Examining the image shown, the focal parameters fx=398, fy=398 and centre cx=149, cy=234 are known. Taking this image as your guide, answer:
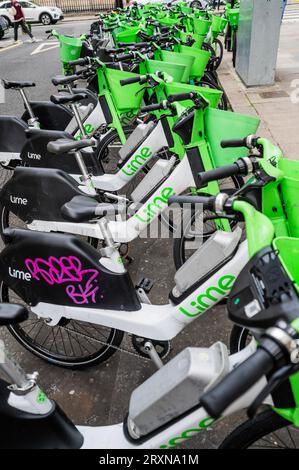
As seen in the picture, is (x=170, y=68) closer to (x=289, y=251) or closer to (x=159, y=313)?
(x=159, y=313)

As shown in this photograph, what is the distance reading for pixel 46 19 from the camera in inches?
885

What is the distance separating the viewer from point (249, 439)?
1535 mm

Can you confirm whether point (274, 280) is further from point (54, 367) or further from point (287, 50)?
point (287, 50)

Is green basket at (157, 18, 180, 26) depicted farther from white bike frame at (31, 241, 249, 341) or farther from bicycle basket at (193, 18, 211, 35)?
white bike frame at (31, 241, 249, 341)

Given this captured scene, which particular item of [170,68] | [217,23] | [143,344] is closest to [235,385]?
[143,344]

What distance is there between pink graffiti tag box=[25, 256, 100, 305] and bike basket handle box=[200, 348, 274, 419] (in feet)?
4.40

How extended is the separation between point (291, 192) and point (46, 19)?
24717 mm

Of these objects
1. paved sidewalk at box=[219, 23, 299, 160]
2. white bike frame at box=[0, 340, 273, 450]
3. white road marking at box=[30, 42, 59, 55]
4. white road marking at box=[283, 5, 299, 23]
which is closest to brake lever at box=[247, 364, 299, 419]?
white bike frame at box=[0, 340, 273, 450]

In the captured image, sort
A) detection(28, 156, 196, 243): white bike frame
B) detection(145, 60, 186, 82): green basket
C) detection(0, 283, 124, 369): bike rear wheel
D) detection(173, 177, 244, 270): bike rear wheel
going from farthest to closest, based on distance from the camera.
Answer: detection(145, 60, 186, 82): green basket, detection(173, 177, 244, 270): bike rear wheel, detection(28, 156, 196, 243): white bike frame, detection(0, 283, 124, 369): bike rear wheel

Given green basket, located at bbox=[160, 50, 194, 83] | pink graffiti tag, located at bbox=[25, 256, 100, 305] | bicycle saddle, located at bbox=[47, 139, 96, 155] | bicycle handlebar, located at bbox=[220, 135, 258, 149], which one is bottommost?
pink graffiti tag, located at bbox=[25, 256, 100, 305]

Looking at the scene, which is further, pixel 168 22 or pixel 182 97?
pixel 168 22

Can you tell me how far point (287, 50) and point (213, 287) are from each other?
9.33 metres

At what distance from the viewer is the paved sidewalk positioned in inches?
202
